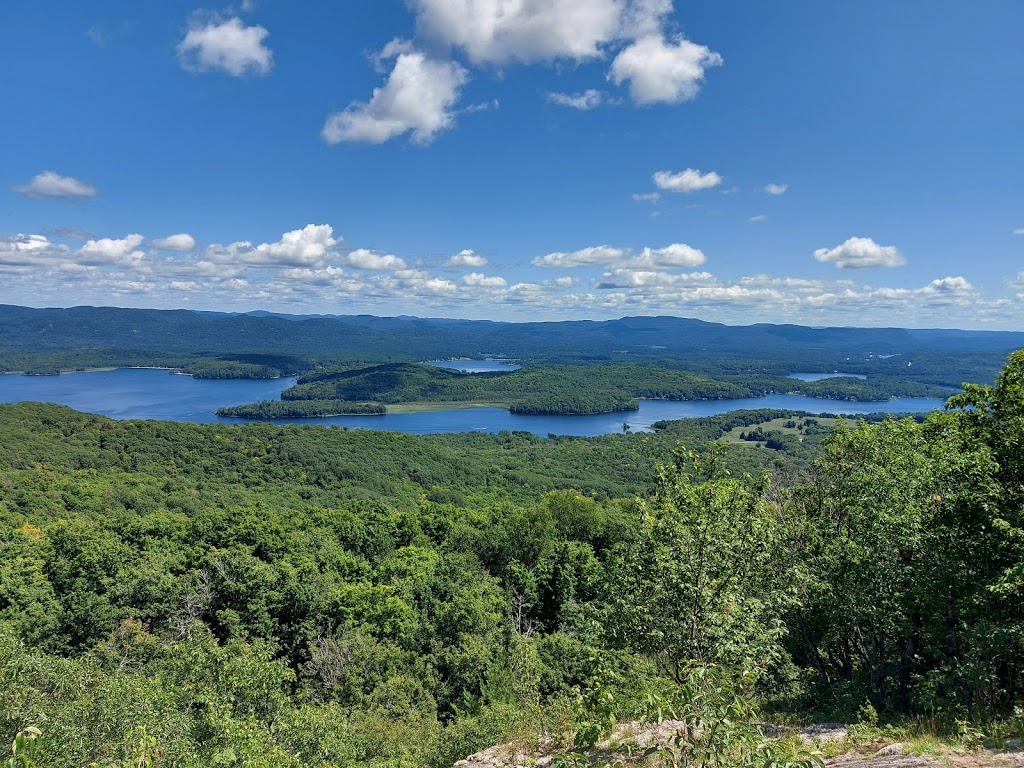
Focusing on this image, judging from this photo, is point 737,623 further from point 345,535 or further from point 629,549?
point 345,535

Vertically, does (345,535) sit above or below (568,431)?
above

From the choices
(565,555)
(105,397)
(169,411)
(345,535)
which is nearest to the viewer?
(565,555)

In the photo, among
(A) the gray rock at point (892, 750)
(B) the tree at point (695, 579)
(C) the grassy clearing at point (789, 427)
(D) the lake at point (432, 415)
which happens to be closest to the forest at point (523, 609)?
(B) the tree at point (695, 579)

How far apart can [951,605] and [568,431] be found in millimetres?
157314

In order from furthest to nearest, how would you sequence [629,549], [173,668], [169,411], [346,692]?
1. [169,411]
2. [346,692]
3. [173,668]
4. [629,549]

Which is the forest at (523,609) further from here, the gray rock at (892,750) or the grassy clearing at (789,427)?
the grassy clearing at (789,427)

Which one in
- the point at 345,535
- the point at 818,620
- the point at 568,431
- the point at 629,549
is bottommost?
the point at 568,431

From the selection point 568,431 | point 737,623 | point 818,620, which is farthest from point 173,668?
point 568,431

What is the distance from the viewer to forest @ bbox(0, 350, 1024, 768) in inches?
332

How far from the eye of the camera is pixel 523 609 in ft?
101

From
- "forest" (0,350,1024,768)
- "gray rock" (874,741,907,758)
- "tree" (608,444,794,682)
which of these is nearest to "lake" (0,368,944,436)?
"forest" (0,350,1024,768)

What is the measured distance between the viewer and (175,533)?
34969 millimetres

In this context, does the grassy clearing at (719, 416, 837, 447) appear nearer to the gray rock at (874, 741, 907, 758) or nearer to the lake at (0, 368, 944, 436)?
the lake at (0, 368, 944, 436)

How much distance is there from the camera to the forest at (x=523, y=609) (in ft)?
27.7
